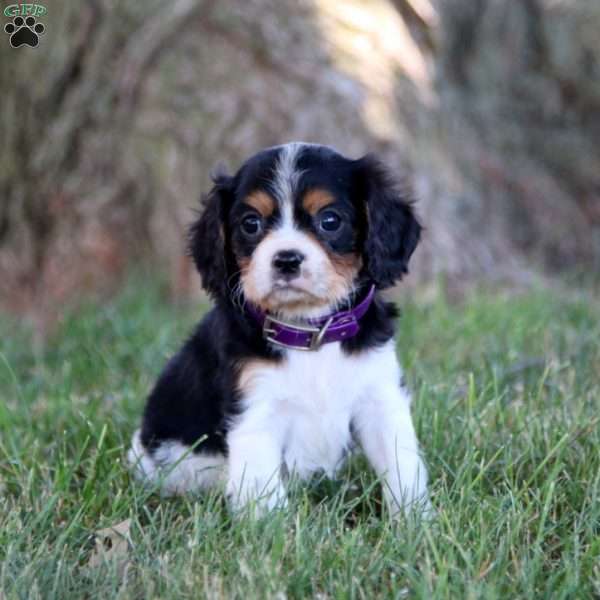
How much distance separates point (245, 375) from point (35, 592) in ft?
3.50

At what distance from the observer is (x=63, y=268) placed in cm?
777

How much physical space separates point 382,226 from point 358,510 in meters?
1.02

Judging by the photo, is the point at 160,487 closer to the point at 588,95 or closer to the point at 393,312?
the point at 393,312

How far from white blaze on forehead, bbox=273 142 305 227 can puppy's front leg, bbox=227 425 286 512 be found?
743 mm

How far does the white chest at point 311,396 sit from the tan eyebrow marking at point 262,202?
19.5 inches

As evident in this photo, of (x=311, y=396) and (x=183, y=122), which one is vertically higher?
(x=183, y=122)

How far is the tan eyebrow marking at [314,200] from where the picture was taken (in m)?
3.55

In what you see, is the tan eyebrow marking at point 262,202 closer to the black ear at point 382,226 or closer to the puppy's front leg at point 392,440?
the black ear at point 382,226

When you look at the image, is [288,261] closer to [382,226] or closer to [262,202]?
[262,202]

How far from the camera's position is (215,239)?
3.81 metres

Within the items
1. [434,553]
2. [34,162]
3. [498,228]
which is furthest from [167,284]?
[434,553]

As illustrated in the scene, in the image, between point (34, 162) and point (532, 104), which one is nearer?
point (34, 162)

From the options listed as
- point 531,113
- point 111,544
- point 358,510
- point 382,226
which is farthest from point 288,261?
point 531,113

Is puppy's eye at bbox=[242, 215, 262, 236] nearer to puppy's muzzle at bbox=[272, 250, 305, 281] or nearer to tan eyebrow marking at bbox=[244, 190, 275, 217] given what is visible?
tan eyebrow marking at bbox=[244, 190, 275, 217]
